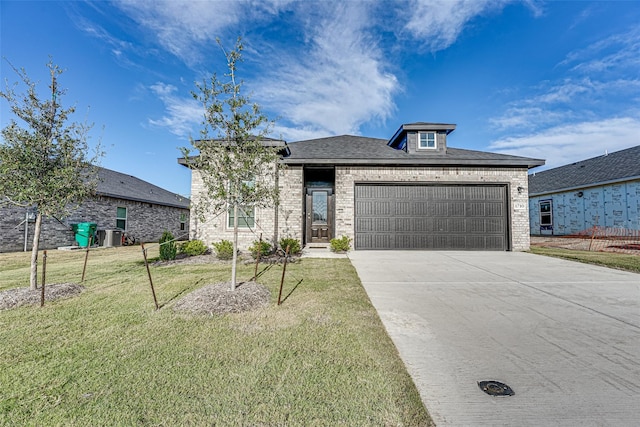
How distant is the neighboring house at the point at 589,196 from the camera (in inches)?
514

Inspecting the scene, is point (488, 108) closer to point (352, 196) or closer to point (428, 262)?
point (352, 196)

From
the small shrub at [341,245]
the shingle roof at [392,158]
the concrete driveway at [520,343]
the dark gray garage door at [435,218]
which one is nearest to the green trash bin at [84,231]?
the shingle roof at [392,158]

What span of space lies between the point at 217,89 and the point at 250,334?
12.8 feet

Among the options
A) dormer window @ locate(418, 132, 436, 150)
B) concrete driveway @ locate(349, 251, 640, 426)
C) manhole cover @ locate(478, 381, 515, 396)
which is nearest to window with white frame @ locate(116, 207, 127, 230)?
concrete driveway @ locate(349, 251, 640, 426)

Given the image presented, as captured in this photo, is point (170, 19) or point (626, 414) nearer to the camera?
point (626, 414)

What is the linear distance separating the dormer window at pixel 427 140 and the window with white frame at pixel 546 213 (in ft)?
43.4

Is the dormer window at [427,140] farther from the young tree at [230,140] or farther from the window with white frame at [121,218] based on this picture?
the window with white frame at [121,218]

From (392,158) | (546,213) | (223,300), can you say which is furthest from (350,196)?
(546,213)

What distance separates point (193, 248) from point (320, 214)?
5.38 m

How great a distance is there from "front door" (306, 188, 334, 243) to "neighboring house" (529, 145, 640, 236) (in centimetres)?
1550

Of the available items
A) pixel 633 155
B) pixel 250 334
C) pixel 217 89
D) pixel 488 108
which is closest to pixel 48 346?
pixel 250 334

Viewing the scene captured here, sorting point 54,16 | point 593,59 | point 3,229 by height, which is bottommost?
point 3,229

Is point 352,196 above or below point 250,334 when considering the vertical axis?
above

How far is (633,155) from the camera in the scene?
Result: 14.5m
